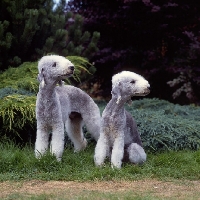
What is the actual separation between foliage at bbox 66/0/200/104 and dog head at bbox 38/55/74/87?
16.6 feet

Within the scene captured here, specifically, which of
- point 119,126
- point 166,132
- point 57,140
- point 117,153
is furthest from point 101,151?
point 166,132

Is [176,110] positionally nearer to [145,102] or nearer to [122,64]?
[145,102]

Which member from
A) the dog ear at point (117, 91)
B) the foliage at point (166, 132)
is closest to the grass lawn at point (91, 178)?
the foliage at point (166, 132)

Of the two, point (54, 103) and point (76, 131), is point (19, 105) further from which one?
point (54, 103)

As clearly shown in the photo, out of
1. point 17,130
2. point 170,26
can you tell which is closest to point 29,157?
point 17,130

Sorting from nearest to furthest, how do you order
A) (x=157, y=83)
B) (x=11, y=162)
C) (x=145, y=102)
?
1. (x=11, y=162)
2. (x=145, y=102)
3. (x=157, y=83)

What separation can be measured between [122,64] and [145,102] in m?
1.92

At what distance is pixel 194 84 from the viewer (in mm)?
10805

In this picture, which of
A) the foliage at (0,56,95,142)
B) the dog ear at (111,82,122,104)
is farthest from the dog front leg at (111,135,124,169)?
the foliage at (0,56,95,142)

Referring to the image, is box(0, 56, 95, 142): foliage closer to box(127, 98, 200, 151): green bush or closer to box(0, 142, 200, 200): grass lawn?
box(0, 142, 200, 200): grass lawn

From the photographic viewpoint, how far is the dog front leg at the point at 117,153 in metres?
5.70

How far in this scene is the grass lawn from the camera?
482cm

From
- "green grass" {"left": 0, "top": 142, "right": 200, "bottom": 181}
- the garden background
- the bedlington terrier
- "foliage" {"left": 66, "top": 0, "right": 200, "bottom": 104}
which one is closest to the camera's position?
"green grass" {"left": 0, "top": 142, "right": 200, "bottom": 181}

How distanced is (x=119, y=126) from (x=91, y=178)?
762 mm
